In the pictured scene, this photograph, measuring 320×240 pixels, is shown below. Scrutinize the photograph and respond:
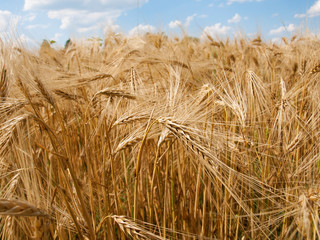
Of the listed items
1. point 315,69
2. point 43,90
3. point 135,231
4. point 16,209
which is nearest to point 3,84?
point 43,90

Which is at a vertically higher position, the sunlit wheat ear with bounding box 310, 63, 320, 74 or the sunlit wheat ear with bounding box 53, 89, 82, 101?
the sunlit wheat ear with bounding box 310, 63, 320, 74

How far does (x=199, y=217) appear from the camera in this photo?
1.55 metres

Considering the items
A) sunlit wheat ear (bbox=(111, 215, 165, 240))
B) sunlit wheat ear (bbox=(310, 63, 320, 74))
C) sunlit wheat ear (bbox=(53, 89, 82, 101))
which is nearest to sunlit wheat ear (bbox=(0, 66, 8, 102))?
sunlit wheat ear (bbox=(53, 89, 82, 101))

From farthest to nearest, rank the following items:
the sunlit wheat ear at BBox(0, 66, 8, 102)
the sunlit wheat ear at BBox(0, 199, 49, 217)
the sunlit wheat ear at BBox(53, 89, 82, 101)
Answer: the sunlit wheat ear at BBox(53, 89, 82, 101) → the sunlit wheat ear at BBox(0, 66, 8, 102) → the sunlit wheat ear at BBox(0, 199, 49, 217)

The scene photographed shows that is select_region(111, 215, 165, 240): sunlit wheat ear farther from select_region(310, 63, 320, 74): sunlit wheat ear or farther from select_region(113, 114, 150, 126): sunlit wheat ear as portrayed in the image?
select_region(310, 63, 320, 74): sunlit wheat ear

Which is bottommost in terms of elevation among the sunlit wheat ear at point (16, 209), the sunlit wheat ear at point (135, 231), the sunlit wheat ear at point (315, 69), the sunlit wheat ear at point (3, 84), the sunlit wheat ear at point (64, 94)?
the sunlit wheat ear at point (135, 231)

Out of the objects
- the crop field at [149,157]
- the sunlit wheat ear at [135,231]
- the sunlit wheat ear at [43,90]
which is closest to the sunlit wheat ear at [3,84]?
the crop field at [149,157]

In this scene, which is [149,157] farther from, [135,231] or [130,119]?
[135,231]

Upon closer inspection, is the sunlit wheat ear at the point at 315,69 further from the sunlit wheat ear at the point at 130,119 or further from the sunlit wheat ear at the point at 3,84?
the sunlit wheat ear at the point at 3,84

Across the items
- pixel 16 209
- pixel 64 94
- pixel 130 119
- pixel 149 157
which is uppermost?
pixel 64 94

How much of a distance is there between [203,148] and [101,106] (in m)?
0.89

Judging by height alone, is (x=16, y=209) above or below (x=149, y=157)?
above

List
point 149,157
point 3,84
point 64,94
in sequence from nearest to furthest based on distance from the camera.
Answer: point 3,84 → point 64,94 → point 149,157

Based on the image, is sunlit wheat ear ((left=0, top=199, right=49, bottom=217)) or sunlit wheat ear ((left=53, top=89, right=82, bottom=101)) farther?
sunlit wheat ear ((left=53, top=89, right=82, bottom=101))
